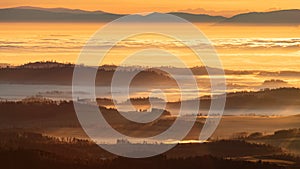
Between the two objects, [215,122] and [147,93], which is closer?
[215,122]

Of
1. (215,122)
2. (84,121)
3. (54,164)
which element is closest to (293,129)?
(215,122)

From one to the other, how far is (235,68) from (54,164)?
75.5m

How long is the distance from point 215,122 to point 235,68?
5252 cm

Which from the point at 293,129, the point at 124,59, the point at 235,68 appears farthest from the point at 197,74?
the point at 293,129

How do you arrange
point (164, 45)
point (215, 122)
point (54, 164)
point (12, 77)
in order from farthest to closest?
point (164, 45)
point (12, 77)
point (215, 122)
point (54, 164)

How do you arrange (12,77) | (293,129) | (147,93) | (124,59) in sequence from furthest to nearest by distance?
1. (124,59)
2. (12,77)
3. (147,93)
4. (293,129)

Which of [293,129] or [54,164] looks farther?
[293,129]

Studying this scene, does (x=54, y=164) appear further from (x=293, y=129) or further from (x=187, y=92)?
(x=187, y=92)

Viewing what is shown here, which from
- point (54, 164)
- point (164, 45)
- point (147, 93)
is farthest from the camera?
point (164, 45)

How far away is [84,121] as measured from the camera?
1873 inches

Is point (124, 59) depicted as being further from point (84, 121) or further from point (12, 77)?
point (84, 121)

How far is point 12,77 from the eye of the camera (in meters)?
82.0

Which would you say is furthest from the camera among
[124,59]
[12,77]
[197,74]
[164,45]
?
[164,45]

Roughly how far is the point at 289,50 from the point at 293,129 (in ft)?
320
